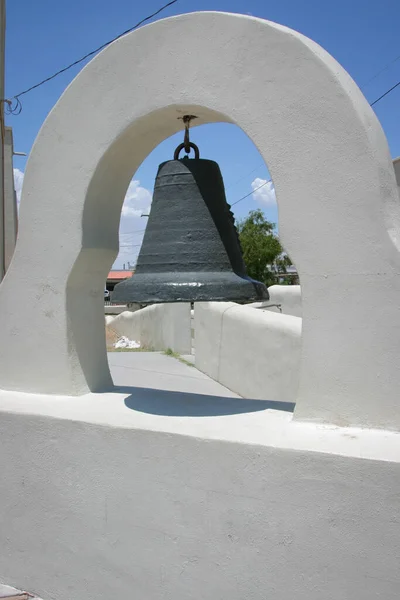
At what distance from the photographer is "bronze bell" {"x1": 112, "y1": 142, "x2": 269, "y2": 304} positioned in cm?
311

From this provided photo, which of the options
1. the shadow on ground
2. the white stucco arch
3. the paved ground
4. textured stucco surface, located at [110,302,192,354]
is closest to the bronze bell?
the white stucco arch

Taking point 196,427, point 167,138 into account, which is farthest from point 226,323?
point 196,427

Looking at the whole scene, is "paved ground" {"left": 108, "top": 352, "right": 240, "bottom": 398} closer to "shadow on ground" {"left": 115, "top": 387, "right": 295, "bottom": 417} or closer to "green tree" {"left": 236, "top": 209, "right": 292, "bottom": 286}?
"shadow on ground" {"left": 115, "top": 387, "right": 295, "bottom": 417}

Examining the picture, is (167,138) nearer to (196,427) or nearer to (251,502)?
(196,427)

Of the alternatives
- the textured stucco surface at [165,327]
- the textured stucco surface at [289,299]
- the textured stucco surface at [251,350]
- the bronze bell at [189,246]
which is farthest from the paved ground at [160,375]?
the bronze bell at [189,246]

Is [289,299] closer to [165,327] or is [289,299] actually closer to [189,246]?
[165,327]

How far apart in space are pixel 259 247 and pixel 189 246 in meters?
30.0

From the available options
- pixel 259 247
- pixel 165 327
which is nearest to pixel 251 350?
pixel 165 327

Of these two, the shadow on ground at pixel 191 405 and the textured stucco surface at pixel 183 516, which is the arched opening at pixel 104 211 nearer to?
the shadow on ground at pixel 191 405

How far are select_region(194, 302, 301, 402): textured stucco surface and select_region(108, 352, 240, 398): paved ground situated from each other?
24 cm

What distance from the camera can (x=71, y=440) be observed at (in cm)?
326

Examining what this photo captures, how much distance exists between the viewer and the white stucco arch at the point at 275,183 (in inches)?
108

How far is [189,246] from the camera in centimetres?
330

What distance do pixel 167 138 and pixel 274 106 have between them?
0.97 metres
